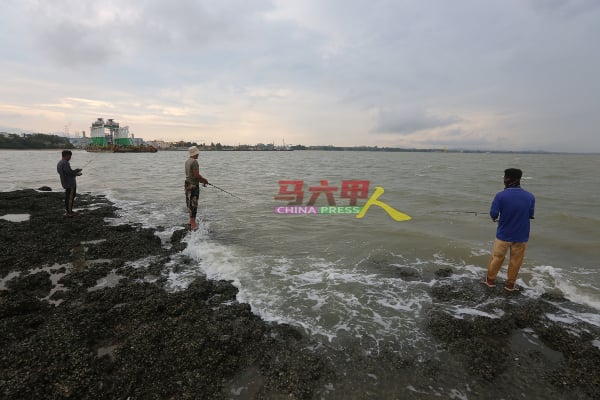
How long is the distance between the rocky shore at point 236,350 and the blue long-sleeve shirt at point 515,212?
1.32 m

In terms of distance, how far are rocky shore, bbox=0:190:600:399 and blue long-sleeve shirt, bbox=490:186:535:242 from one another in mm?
1319

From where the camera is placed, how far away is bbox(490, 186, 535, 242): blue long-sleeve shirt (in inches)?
216

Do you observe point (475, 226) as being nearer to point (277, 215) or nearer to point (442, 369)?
point (277, 215)

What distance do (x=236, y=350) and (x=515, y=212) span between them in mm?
5709

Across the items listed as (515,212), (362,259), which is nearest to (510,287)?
(515,212)

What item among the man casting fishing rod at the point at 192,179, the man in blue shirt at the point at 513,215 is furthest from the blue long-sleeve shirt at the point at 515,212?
the man casting fishing rod at the point at 192,179

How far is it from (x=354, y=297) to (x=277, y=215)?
7.61 meters

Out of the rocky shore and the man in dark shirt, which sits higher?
the man in dark shirt

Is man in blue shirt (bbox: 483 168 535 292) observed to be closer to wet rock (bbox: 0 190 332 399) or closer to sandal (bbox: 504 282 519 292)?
sandal (bbox: 504 282 519 292)

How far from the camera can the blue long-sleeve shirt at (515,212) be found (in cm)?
549

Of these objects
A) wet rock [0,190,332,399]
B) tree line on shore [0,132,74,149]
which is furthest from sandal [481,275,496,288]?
tree line on shore [0,132,74,149]

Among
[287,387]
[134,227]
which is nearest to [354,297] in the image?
[287,387]

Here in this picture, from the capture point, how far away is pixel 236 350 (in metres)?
3.94

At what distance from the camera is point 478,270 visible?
715cm
